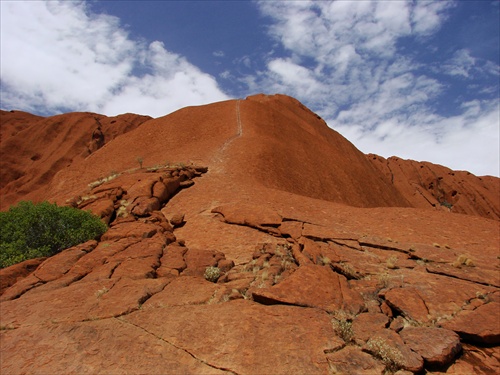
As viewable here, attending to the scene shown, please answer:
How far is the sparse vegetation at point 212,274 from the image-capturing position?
316 inches

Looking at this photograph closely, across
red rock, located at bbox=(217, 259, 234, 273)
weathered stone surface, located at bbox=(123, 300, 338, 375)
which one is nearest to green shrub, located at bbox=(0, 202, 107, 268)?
red rock, located at bbox=(217, 259, 234, 273)

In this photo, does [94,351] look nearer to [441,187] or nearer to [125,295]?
[125,295]

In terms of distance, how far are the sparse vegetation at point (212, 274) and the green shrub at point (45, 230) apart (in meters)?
5.23

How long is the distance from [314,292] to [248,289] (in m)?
1.41

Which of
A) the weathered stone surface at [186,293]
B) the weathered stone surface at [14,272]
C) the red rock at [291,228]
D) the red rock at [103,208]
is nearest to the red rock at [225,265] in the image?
the weathered stone surface at [186,293]

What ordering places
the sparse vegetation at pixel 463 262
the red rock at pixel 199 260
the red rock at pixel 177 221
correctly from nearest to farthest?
the red rock at pixel 199 260
the sparse vegetation at pixel 463 262
the red rock at pixel 177 221

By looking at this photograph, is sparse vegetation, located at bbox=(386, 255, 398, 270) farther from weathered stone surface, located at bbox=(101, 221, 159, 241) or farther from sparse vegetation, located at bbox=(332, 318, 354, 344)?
weathered stone surface, located at bbox=(101, 221, 159, 241)

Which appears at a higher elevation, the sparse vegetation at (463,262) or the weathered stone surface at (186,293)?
the sparse vegetation at (463,262)

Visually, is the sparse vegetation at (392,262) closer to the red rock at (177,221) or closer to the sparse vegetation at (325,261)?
the sparse vegetation at (325,261)

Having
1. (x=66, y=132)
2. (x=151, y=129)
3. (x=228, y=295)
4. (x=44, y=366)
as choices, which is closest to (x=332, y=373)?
(x=228, y=295)

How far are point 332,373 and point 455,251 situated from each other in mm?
8265

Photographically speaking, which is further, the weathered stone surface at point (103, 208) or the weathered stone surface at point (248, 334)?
the weathered stone surface at point (103, 208)

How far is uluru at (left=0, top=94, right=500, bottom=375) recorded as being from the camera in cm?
542

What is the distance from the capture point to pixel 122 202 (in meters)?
13.9
